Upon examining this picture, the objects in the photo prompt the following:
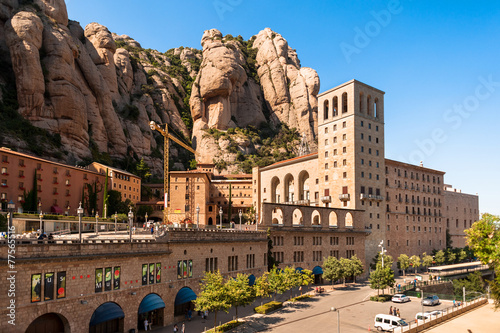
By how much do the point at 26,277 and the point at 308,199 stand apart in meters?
70.3

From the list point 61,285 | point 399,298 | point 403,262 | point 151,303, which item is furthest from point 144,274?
point 403,262

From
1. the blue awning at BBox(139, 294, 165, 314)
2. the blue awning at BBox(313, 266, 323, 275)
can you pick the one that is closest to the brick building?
the blue awning at BBox(139, 294, 165, 314)

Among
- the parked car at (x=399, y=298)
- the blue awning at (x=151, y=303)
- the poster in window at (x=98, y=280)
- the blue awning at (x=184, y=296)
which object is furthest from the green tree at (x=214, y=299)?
the parked car at (x=399, y=298)

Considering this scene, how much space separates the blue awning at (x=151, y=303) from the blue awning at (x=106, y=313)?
2.39 m

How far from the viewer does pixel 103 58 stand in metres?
121

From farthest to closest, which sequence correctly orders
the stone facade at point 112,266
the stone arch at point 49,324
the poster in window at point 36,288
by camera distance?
the stone arch at point 49,324 → the poster in window at point 36,288 → the stone facade at point 112,266

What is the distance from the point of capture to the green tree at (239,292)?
3798cm

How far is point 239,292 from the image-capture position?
38.5 meters

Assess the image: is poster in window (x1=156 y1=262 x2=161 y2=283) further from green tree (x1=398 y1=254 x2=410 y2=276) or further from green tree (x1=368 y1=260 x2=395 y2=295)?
green tree (x1=398 y1=254 x2=410 y2=276)

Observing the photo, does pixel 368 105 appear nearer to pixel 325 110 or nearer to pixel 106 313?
pixel 325 110

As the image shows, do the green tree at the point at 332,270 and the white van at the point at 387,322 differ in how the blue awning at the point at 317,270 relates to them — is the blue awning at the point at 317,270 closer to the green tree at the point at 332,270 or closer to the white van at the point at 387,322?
the green tree at the point at 332,270

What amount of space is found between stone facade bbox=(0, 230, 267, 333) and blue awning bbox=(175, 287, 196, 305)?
21.4 inches

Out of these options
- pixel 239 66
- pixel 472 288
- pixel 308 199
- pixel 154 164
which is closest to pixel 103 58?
pixel 154 164

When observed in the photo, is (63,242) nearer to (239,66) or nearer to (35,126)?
(35,126)
